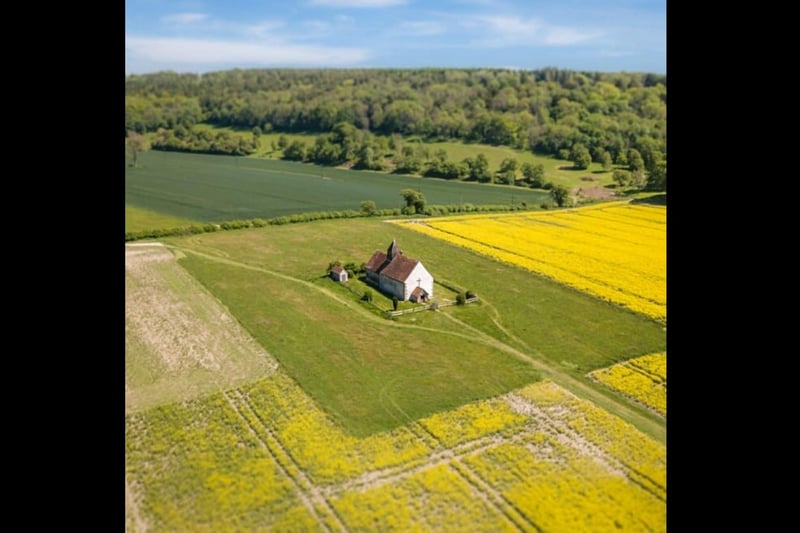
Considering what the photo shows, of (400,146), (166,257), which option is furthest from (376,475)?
(400,146)

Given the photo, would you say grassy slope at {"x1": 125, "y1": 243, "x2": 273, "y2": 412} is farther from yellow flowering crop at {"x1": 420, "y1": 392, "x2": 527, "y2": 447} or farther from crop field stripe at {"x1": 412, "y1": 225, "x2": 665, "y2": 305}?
crop field stripe at {"x1": 412, "y1": 225, "x2": 665, "y2": 305}

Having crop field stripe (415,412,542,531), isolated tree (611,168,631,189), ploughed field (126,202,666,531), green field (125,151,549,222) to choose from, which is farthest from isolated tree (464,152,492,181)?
crop field stripe (415,412,542,531)

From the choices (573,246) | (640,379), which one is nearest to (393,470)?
(640,379)

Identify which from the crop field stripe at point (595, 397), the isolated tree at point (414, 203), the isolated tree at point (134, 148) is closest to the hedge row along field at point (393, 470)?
the crop field stripe at point (595, 397)

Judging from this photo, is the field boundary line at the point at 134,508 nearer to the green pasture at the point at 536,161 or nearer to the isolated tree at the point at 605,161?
the green pasture at the point at 536,161

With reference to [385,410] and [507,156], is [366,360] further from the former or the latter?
[507,156]
